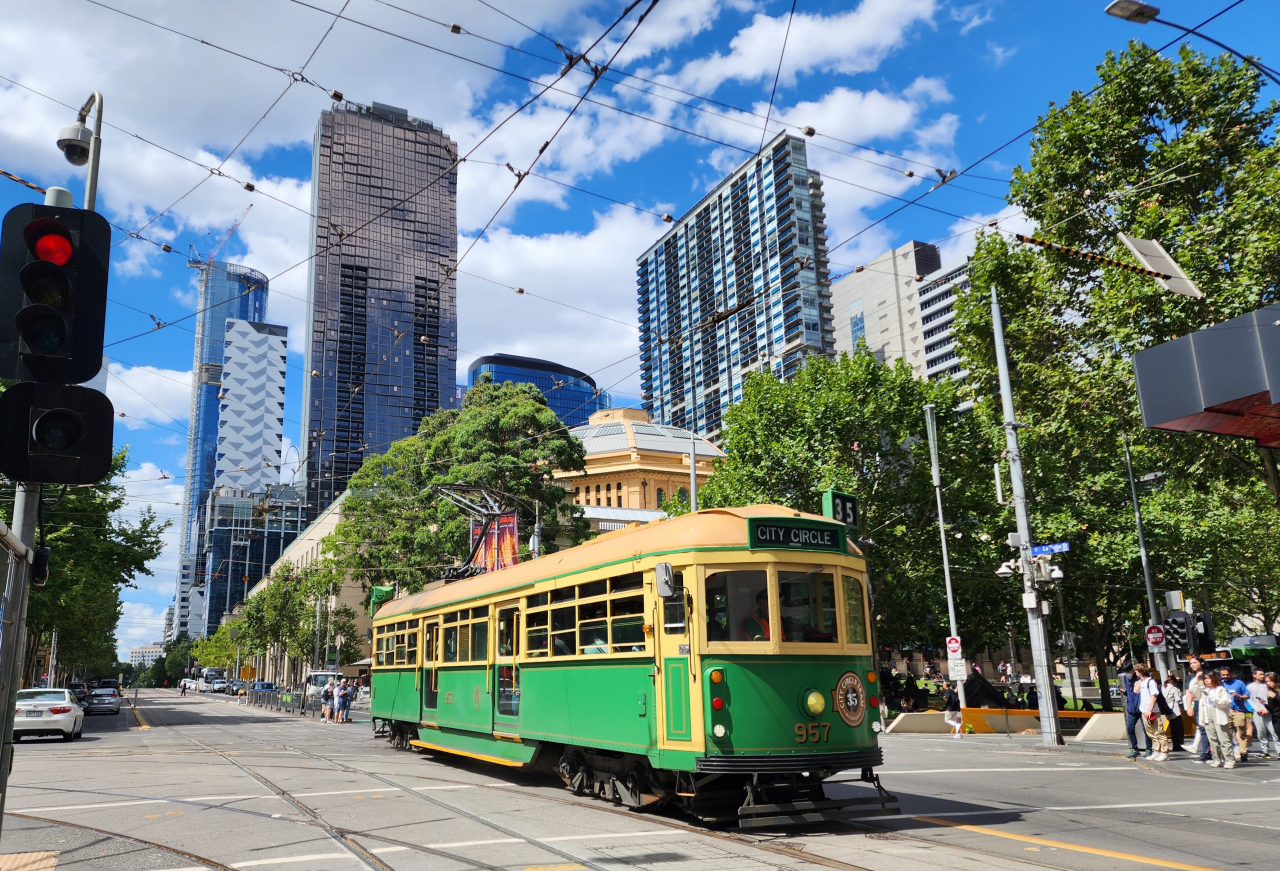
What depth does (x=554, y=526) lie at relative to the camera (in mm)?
42281

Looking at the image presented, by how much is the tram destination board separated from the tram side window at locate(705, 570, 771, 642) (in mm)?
336

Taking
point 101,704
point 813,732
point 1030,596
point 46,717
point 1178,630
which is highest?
point 1030,596

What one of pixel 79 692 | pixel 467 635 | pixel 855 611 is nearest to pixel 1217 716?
pixel 855 611

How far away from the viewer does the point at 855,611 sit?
10.5 meters

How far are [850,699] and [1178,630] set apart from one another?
15038mm

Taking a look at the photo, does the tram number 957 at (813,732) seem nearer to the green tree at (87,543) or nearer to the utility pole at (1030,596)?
the utility pole at (1030,596)

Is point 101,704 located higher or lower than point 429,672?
lower

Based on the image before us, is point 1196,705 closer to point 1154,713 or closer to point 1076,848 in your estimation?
point 1154,713

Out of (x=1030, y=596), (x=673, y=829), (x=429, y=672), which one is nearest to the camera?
(x=673, y=829)

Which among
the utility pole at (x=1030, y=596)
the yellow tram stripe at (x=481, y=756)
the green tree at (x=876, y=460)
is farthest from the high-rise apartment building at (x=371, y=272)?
the yellow tram stripe at (x=481, y=756)

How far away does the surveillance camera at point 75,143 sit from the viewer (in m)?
8.16

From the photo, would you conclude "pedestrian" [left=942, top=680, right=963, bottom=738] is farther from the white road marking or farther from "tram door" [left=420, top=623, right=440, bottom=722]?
"tram door" [left=420, top=623, right=440, bottom=722]

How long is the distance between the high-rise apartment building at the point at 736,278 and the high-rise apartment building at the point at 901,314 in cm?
347

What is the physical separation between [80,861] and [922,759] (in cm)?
1389
